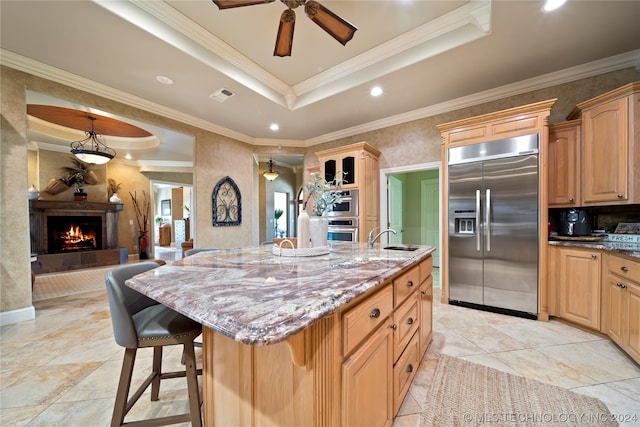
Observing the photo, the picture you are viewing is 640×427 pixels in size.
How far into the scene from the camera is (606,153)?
7.68ft

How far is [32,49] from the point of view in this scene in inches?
95.8

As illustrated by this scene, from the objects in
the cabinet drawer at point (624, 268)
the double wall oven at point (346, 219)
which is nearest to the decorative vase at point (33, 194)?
the double wall oven at point (346, 219)

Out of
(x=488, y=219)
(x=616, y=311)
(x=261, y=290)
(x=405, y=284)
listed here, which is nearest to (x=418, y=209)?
(x=488, y=219)

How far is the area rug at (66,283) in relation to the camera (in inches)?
145

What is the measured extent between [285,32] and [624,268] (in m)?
3.36

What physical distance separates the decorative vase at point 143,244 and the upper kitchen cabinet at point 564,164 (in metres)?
8.70

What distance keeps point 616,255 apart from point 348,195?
292cm

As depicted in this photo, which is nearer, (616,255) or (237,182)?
(616,255)

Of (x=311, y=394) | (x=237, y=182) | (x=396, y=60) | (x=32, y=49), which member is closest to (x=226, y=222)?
(x=237, y=182)

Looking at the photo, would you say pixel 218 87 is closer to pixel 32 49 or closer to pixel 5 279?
pixel 32 49

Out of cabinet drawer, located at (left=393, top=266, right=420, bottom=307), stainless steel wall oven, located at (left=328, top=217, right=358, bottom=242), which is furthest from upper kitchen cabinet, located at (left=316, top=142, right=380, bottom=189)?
cabinet drawer, located at (left=393, top=266, right=420, bottom=307)

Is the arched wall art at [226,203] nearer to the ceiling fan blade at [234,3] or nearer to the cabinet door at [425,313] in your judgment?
the ceiling fan blade at [234,3]

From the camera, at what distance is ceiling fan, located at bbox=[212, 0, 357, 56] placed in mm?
1721

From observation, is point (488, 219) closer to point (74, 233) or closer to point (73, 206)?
point (73, 206)
